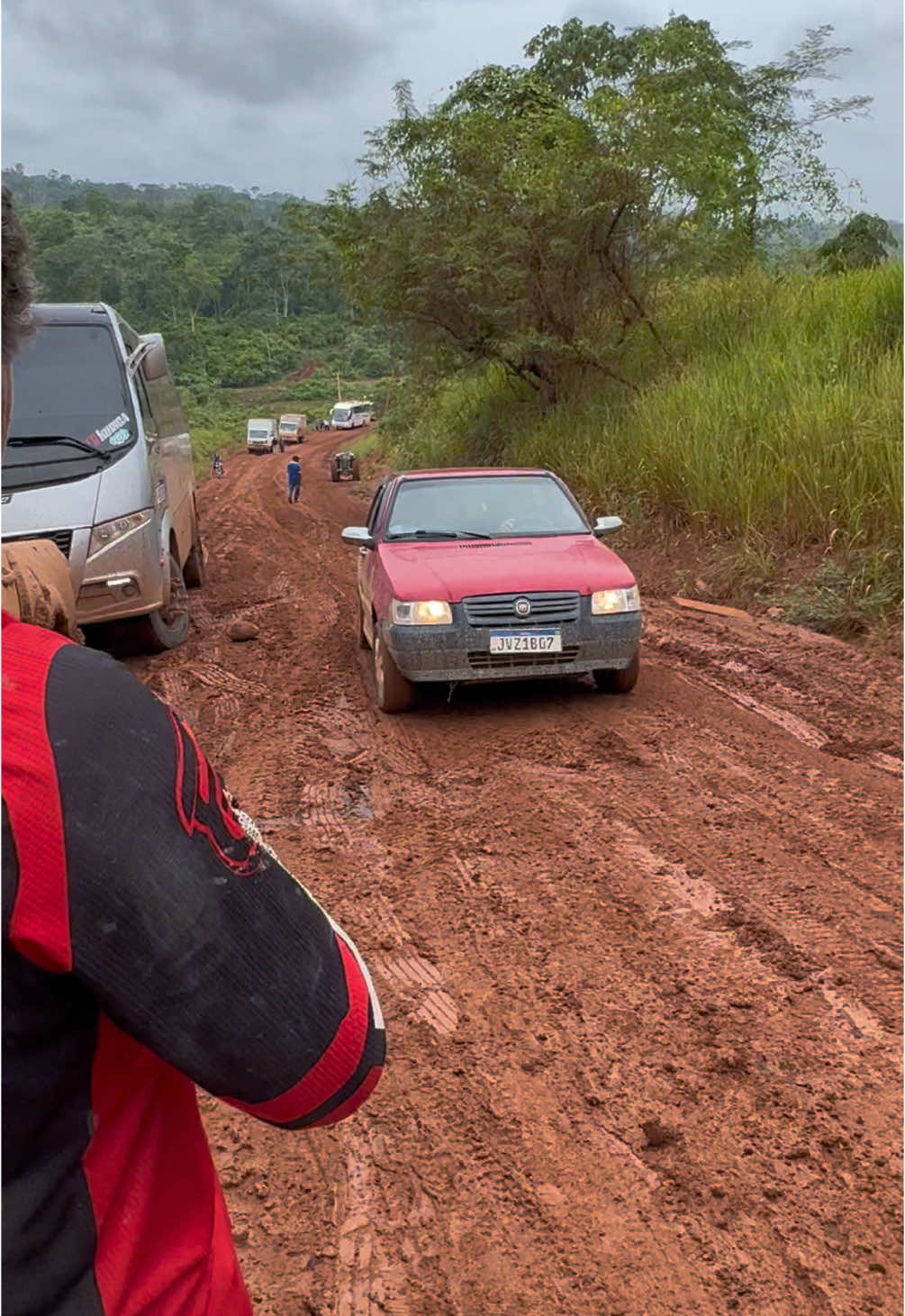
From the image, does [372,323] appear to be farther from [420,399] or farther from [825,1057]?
[825,1057]

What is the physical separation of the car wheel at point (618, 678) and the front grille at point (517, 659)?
28 centimetres

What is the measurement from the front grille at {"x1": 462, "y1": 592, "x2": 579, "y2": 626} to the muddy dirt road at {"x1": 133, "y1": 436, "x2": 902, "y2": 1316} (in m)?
0.61

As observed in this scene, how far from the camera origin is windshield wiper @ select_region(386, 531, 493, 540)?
710 centimetres

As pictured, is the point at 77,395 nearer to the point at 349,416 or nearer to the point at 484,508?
the point at 484,508

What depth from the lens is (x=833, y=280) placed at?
14.4 meters

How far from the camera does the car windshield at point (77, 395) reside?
7.29 m

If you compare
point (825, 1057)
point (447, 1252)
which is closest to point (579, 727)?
point (825, 1057)

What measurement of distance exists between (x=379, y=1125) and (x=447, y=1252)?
0.49 metres

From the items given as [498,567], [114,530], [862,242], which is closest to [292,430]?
[862,242]

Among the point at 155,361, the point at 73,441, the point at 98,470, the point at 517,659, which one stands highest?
the point at 155,361

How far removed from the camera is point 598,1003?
127 inches

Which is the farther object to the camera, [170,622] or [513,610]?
[170,622]

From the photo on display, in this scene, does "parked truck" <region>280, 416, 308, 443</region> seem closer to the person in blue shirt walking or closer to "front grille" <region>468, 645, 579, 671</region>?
the person in blue shirt walking

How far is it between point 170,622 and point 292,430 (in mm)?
49516
